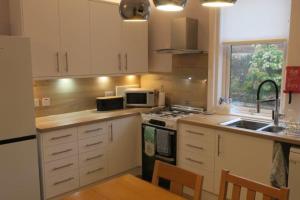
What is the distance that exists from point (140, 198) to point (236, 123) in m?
1.74

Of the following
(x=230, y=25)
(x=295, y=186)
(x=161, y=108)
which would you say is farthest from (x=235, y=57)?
(x=295, y=186)

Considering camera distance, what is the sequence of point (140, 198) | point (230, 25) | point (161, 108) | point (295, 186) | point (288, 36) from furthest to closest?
point (161, 108)
point (230, 25)
point (288, 36)
point (295, 186)
point (140, 198)

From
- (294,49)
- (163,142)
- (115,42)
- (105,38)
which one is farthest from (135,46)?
(294,49)

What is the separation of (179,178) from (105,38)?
89.2 inches

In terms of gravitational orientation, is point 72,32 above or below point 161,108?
above

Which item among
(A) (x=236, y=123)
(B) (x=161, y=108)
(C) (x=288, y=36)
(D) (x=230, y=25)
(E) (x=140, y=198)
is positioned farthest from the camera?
(B) (x=161, y=108)

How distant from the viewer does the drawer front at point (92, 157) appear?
306cm

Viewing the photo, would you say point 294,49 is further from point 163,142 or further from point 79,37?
point 79,37

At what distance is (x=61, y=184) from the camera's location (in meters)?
2.89

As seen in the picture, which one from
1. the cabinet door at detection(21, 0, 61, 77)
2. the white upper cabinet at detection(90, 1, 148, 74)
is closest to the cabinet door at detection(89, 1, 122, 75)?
the white upper cabinet at detection(90, 1, 148, 74)

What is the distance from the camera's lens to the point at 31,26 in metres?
2.79

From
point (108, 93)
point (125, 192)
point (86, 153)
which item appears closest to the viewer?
point (125, 192)

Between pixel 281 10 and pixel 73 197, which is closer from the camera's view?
pixel 73 197

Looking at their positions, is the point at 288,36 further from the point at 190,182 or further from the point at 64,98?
the point at 64,98
